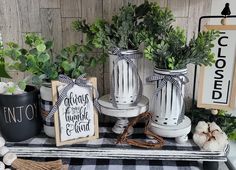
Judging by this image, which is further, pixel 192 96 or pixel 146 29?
pixel 192 96

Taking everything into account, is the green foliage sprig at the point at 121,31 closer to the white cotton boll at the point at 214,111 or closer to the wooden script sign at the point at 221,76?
the wooden script sign at the point at 221,76

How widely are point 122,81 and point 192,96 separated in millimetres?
342

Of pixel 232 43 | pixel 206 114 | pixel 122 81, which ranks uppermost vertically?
pixel 232 43

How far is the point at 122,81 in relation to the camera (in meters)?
0.85

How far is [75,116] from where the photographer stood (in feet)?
2.69

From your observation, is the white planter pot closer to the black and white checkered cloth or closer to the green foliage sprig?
the black and white checkered cloth

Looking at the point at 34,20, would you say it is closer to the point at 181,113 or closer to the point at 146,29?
the point at 146,29

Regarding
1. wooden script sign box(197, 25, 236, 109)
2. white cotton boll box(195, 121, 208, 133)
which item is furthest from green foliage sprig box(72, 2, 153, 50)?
white cotton boll box(195, 121, 208, 133)

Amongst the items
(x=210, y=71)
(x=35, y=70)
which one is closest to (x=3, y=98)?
(x=35, y=70)

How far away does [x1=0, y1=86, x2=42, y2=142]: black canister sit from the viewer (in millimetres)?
801

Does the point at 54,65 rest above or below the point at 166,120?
above

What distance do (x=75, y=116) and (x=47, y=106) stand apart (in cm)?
10

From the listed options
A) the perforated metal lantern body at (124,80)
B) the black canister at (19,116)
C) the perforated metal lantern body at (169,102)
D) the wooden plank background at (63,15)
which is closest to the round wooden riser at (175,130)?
the perforated metal lantern body at (169,102)

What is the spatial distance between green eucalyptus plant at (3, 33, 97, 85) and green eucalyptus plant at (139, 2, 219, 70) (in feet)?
0.69
